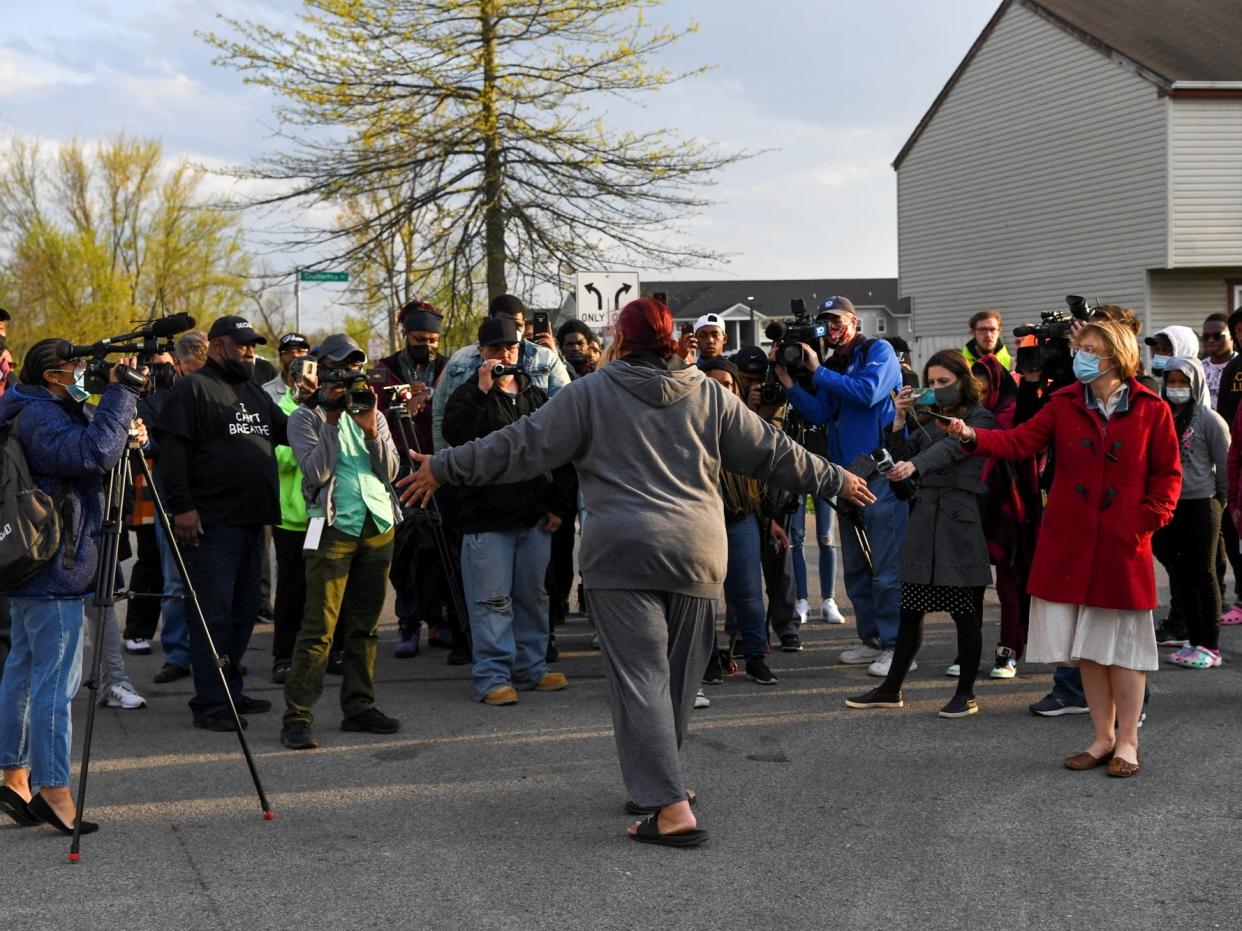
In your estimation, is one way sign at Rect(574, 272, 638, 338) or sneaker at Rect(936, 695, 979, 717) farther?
one way sign at Rect(574, 272, 638, 338)

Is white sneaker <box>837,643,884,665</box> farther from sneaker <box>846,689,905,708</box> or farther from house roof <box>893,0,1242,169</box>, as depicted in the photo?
house roof <box>893,0,1242,169</box>

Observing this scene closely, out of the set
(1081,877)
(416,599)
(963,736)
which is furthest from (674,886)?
(416,599)

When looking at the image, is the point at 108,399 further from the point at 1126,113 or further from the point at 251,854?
the point at 1126,113

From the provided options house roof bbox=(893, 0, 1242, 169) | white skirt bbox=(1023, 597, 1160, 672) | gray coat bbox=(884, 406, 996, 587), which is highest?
house roof bbox=(893, 0, 1242, 169)

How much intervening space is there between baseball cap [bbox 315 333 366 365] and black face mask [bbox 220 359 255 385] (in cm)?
68

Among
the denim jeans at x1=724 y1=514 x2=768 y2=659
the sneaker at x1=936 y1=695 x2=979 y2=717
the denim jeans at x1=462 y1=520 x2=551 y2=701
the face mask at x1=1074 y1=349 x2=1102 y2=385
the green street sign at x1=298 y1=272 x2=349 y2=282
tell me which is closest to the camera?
the face mask at x1=1074 y1=349 x2=1102 y2=385

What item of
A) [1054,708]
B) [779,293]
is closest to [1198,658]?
[1054,708]

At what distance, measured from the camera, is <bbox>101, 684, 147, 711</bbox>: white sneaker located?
7.32 meters

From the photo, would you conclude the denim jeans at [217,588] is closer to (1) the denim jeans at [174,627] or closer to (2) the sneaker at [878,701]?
(1) the denim jeans at [174,627]

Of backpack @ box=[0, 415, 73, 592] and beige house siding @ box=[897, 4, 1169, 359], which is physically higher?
beige house siding @ box=[897, 4, 1169, 359]

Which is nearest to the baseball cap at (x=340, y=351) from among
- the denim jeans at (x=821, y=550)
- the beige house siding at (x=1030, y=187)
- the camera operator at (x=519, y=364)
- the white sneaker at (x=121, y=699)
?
the camera operator at (x=519, y=364)

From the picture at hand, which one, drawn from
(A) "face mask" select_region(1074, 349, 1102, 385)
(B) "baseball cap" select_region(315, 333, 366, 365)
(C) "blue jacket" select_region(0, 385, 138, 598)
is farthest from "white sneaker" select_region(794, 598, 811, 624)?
(C) "blue jacket" select_region(0, 385, 138, 598)

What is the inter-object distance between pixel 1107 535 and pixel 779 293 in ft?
273

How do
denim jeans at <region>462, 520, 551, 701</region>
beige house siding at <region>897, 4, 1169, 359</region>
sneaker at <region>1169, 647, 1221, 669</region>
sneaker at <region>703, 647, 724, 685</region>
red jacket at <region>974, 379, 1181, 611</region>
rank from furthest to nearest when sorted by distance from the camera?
beige house siding at <region>897, 4, 1169, 359</region>
sneaker at <region>1169, 647, 1221, 669</region>
sneaker at <region>703, 647, 724, 685</region>
denim jeans at <region>462, 520, 551, 701</region>
red jacket at <region>974, 379, 1181, 611</region>
